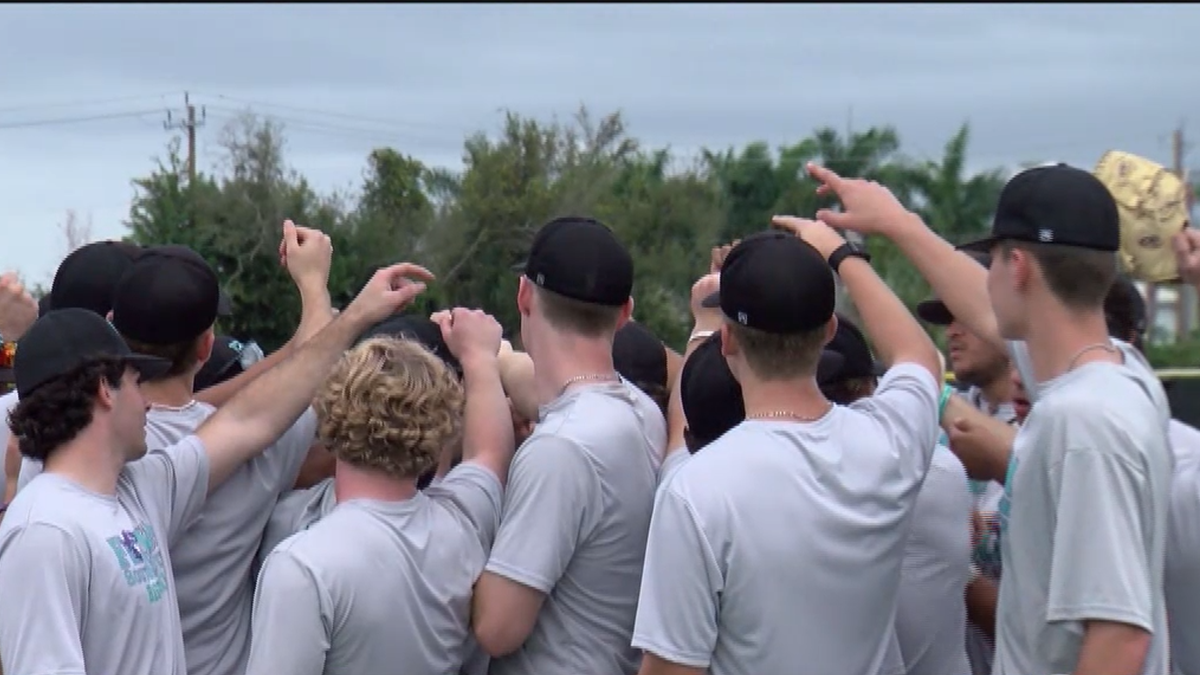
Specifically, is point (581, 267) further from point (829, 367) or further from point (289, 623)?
point (289, 623)

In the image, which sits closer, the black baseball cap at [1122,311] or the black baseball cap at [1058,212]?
the black baseball cap at [1058,212]

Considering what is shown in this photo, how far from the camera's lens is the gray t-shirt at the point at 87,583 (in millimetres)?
3555

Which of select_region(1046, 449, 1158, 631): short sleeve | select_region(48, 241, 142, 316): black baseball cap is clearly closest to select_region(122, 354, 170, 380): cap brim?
select_region(48, 241, 142, 316): black baseball cap

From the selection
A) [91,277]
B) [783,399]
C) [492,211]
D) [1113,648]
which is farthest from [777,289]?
[492,211]

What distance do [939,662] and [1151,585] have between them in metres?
0.99

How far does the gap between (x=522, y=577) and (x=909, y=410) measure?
1067mm

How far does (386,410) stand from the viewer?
3852 mm

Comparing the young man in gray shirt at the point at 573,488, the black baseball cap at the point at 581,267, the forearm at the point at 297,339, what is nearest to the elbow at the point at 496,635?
the young man in gray shirt at the point at 573,488

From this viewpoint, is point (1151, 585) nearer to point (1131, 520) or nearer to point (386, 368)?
point (1131, 520)

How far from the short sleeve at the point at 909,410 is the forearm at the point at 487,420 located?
37.2 inches

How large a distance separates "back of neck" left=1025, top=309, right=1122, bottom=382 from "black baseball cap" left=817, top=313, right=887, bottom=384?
37.1 inches

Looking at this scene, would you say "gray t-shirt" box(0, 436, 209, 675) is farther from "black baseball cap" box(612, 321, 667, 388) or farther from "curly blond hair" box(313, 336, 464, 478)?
"black baseball cap" box(612, 321, 667, 388)

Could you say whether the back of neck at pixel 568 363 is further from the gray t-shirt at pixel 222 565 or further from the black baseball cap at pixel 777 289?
the gray t-shirt at pixel 222 565

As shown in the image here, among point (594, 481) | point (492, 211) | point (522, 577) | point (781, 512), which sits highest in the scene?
point (781, 512)
